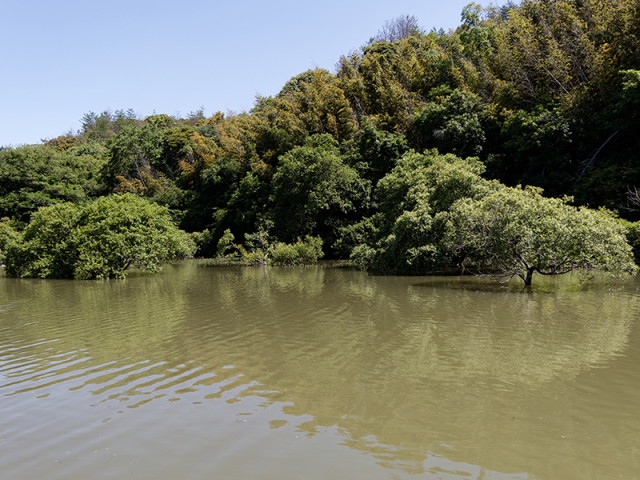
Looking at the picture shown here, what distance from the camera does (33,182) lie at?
50625 millimetres

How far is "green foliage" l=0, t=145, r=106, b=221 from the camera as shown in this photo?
48.7 m

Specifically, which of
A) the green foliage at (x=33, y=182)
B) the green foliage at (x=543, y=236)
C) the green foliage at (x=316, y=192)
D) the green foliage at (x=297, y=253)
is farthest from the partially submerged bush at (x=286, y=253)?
the green foliage at (x=33, y=182)

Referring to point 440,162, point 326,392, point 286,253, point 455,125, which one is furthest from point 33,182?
point 326,392

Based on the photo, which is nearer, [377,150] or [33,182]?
[377,150]

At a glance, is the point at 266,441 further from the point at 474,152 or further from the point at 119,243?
the point at 474,152

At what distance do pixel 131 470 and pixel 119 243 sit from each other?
69.8ft

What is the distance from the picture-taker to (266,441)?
16.9 feet

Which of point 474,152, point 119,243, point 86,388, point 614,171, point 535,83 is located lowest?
point 86,388

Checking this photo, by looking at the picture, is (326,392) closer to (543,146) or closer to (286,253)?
(286,253)

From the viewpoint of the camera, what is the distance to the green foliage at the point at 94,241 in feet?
79.7

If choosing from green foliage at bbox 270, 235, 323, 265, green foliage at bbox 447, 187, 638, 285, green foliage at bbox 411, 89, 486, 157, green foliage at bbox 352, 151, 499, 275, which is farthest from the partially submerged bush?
green foliage at bbox 447, 187, 638, 285

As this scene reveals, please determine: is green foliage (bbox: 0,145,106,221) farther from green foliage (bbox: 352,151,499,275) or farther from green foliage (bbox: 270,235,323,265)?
green foliage (bbox: 352,151,499,275)

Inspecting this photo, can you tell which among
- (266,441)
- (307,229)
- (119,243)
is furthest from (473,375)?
(307,229)

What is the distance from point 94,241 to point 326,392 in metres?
21.1
